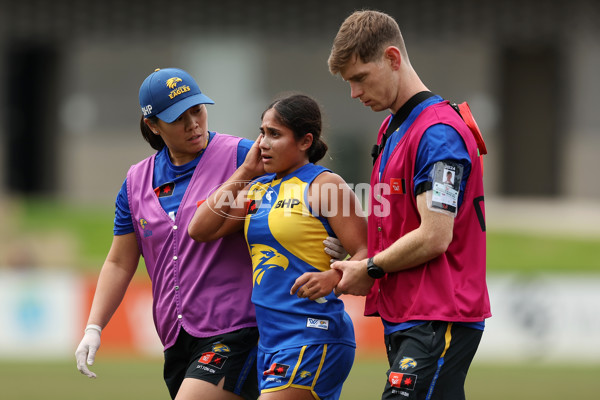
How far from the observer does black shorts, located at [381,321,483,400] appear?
3.91 m

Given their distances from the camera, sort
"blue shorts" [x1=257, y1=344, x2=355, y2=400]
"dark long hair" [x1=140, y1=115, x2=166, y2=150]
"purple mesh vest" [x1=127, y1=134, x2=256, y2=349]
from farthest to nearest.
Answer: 1. "dark long hair" [x1=140, y1=115, x2=166, y2=150]
2. "purple mesh vest" [x1=127, y1=134, x2=256, y2=349]
3. "blue shorts" [x1=257, y1=344, x2=355, y2=400]

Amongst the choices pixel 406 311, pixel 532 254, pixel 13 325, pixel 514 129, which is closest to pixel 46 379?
pixel 13 325

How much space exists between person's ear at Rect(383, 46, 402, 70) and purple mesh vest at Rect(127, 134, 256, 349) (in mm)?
1077

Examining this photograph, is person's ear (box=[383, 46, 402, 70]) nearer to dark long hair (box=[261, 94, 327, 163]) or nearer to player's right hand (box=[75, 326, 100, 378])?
dark long hair (box=[261, 94, 327, 163])

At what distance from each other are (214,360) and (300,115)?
1.26 m

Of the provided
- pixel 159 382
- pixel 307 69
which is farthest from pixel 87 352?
pixel 307 69

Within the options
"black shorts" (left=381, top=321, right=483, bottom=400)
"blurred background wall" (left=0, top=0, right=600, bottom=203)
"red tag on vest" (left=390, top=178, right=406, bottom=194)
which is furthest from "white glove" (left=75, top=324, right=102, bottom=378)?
"blurred background wall" (left=0, top=0, right=600, bottom=203)

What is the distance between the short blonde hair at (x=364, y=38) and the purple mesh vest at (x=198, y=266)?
0.99m

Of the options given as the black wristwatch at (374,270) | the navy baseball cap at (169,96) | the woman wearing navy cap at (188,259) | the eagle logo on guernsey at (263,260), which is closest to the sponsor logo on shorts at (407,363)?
the black wristwatch at (374,270)

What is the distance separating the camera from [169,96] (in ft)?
15.2

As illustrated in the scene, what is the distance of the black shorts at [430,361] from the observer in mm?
3908

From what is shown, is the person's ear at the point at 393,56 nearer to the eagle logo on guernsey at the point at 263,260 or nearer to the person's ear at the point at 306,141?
the person's ear at the point at 306,141

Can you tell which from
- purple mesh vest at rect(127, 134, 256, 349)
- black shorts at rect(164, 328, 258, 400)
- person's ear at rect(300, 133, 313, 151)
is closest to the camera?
person's ear at rect(300, 133, 313, 151)

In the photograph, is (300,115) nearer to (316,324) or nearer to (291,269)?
(291,269)
